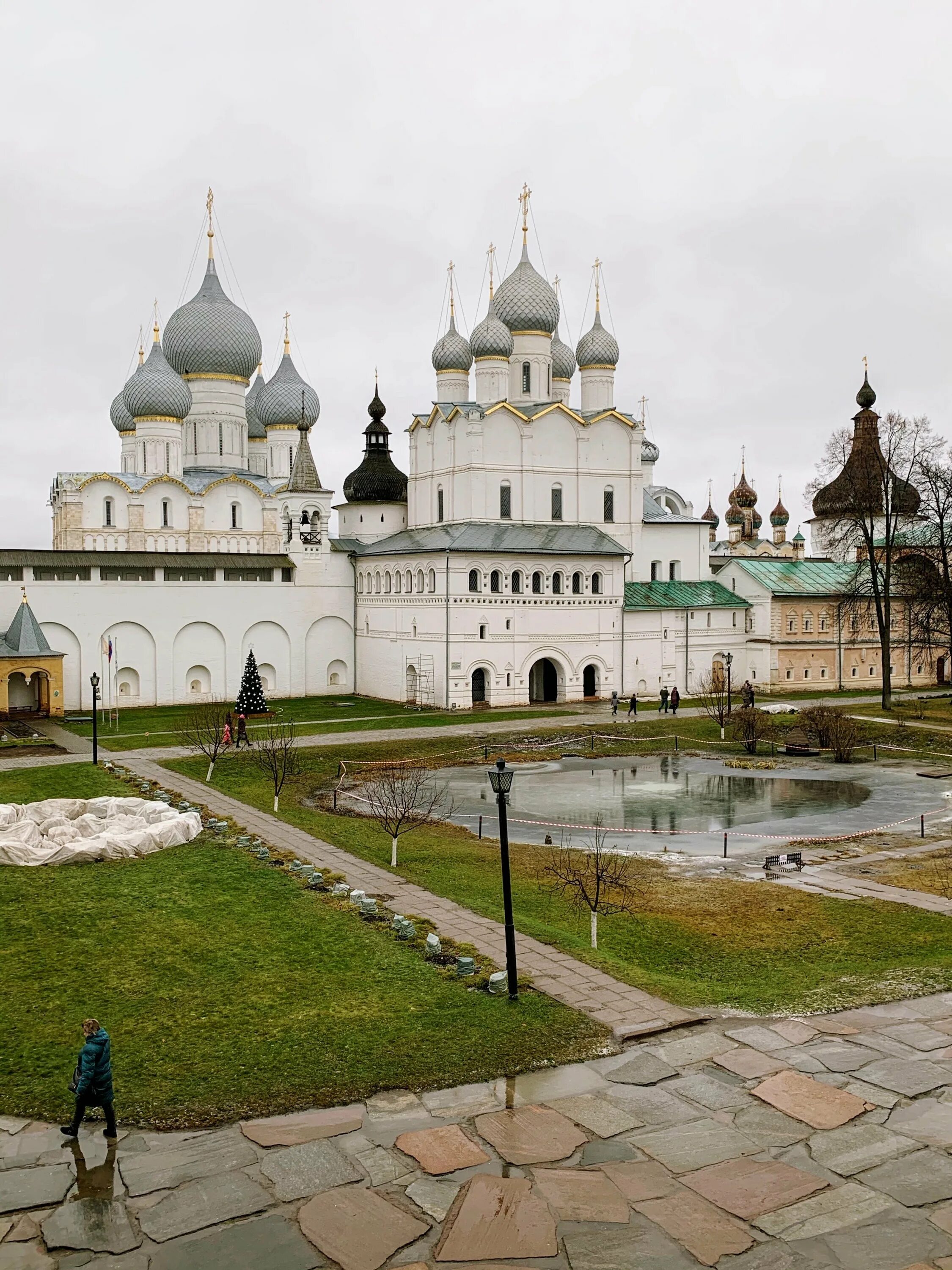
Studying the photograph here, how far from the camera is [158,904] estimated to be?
14.3 m

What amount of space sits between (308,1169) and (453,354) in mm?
39092

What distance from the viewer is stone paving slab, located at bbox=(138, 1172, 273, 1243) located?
23.3ft

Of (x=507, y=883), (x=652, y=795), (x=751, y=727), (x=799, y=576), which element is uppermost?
(x=799, y=576)

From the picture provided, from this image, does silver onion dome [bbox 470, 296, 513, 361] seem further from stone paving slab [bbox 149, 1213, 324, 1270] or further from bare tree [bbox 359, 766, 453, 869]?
stone paving slab [bbox 149, 1213, 324, 1270]

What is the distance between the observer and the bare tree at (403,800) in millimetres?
18938

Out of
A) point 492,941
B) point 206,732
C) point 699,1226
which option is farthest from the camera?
point 206,732

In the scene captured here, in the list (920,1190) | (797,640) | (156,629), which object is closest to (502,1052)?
(920,1190)

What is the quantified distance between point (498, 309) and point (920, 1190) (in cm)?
3924

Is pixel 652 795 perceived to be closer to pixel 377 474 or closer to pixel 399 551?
pixel 399 551

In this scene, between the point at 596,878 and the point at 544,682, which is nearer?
the point at 596,878

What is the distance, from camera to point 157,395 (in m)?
42.2

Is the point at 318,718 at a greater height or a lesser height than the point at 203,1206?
greater

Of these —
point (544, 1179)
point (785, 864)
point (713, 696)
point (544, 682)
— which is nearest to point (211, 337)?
point (544, 682)

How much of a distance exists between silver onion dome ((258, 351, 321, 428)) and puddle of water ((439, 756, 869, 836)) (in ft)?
84.1
